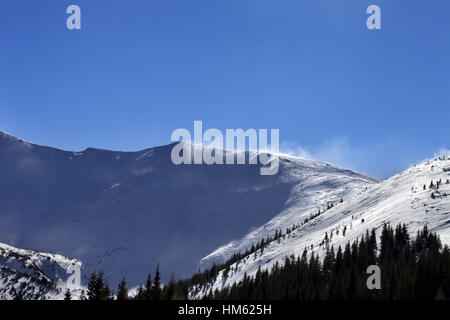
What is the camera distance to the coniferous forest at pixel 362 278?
96750 mm

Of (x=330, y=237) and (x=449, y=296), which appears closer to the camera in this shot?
(x=449, y=296)

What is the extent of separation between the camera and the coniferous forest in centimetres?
9675

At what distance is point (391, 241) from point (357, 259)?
1389cm

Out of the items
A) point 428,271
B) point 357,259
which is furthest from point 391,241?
point 428,271

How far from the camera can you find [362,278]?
386ft

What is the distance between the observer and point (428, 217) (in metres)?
159

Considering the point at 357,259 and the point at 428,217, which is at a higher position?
the point at 428,217

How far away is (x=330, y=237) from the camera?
190375mm
